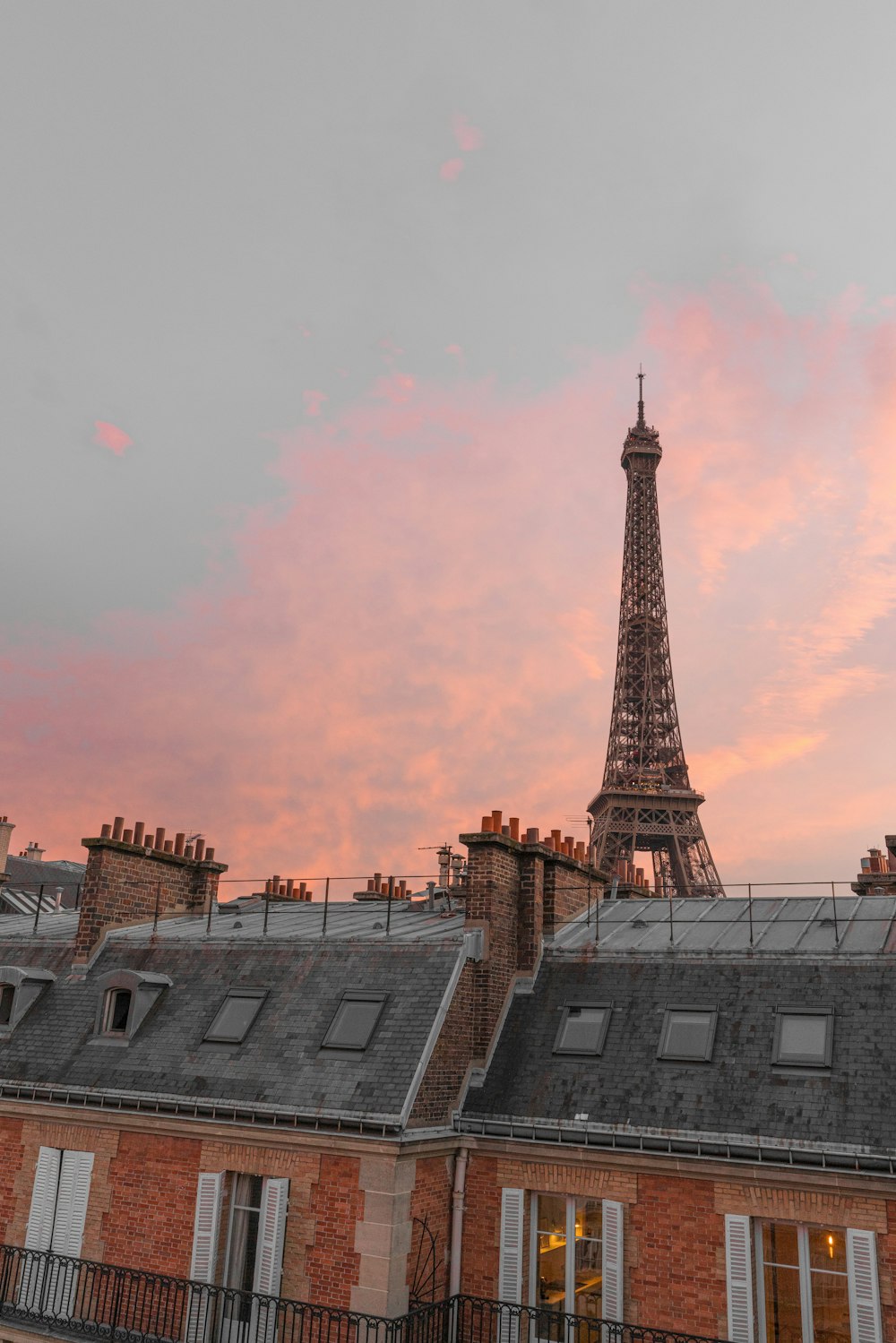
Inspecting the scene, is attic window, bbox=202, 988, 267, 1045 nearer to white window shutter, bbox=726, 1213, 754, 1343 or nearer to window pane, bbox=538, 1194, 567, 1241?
window pane, bbox=538, 1194, 567, 1241

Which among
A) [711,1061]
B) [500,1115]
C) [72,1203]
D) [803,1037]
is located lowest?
[72,1203]

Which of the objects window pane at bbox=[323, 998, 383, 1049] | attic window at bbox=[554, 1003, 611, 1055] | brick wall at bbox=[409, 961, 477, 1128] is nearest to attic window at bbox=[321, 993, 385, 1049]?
window pane at bbox=[323, 998, 383, 1049]

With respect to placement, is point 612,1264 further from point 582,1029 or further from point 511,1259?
point 582,1029

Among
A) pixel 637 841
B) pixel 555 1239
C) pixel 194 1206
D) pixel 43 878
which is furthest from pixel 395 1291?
pixel 637 841

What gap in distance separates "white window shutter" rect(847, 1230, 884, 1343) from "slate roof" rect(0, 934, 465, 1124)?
22.3 feet

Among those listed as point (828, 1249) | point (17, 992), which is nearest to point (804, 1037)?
point (828, 1249)

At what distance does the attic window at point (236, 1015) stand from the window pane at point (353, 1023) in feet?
6.10

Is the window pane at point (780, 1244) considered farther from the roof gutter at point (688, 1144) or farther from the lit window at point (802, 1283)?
the roof gutter at point (688, 1144)

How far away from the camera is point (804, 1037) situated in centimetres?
1543

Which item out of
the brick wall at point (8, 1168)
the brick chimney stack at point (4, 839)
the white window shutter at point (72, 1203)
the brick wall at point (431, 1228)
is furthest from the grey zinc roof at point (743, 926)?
the brick chimney stack at point (4, 839)

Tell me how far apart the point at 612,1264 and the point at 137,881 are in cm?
1454

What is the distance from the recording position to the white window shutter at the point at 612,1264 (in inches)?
563

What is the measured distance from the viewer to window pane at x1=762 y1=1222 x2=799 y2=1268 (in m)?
13.8

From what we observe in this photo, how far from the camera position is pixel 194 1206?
Answer: 53.2 ft
